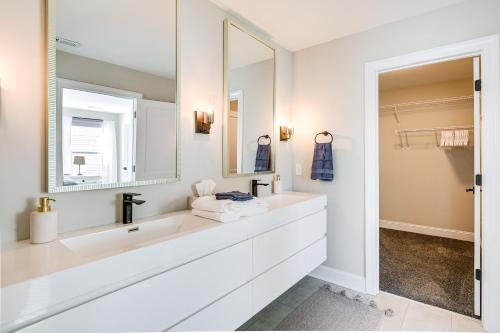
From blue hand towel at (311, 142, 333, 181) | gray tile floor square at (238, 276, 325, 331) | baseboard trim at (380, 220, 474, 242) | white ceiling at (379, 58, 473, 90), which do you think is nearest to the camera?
gray tile floor square at (238, 276, 325, 331)

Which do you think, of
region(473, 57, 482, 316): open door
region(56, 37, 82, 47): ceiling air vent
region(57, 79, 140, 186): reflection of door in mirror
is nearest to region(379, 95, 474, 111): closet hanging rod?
region(473, 57, 482, 316): open door

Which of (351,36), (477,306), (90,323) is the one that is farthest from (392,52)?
(90,323)

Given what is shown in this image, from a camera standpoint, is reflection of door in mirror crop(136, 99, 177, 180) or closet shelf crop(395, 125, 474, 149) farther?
closet shelf crop(395, 125, 474, 149)

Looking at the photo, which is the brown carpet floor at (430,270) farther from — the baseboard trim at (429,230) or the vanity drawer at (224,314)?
the vanity drawer at (224,314)

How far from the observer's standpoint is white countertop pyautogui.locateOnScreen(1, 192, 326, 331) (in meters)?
0.80

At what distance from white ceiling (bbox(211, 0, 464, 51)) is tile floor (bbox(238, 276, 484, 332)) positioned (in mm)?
2418

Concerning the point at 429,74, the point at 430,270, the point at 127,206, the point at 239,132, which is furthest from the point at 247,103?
the point at 429,74

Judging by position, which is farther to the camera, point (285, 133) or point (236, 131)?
point (285, 133)

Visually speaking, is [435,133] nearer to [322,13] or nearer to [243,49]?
[322,13]

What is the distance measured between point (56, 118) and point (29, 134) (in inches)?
5.2

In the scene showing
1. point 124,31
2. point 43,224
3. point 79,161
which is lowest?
point 43,224

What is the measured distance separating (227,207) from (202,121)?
0.69 metres

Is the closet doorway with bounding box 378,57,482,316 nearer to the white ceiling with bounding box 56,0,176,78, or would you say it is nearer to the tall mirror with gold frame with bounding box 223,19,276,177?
the tall mirror with gold frame with bounding box 223,19,276,177

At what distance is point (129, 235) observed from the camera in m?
1.44
